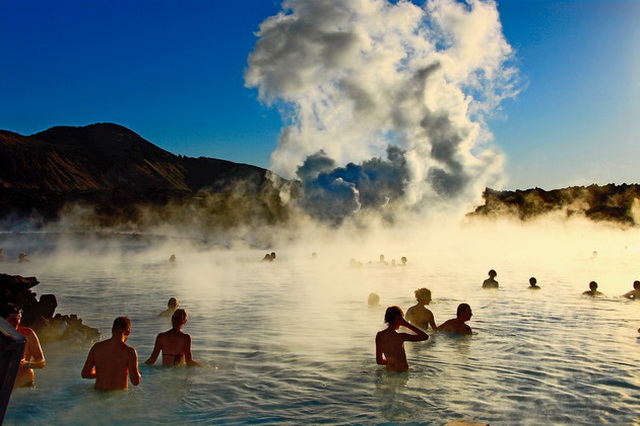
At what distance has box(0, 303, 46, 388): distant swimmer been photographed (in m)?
5.00

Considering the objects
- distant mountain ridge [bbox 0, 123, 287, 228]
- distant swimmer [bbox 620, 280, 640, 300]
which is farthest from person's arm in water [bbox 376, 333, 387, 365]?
distant mountain ridge [bbox 0, 123, 287, 228]

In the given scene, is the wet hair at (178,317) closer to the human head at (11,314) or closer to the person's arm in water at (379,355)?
the human head at (11,314)

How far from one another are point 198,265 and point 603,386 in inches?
750

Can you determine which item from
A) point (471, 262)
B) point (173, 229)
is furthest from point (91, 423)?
point (173, 229)

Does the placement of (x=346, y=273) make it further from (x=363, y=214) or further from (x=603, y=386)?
(x=363, y=214)

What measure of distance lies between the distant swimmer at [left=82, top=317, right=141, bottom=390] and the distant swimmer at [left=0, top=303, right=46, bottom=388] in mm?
479

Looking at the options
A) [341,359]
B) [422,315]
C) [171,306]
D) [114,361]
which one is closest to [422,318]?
[422,315]

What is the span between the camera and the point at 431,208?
1542 inches

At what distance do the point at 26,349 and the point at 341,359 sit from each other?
155 inches

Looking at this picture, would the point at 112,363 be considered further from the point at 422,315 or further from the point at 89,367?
the point at 422,315

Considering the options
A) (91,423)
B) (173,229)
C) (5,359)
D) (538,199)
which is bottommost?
(91,423)

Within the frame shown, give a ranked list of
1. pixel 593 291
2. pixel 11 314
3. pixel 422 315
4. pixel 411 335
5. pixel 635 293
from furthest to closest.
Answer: pixel 593 291, pixel 635 293, pixel 422 315, pixel 411 335, pixel 11 314

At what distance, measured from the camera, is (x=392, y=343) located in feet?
20.6

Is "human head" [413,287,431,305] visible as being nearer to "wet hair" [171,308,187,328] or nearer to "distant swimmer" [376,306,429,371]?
"distant swimmer" [376,306,429,371]
